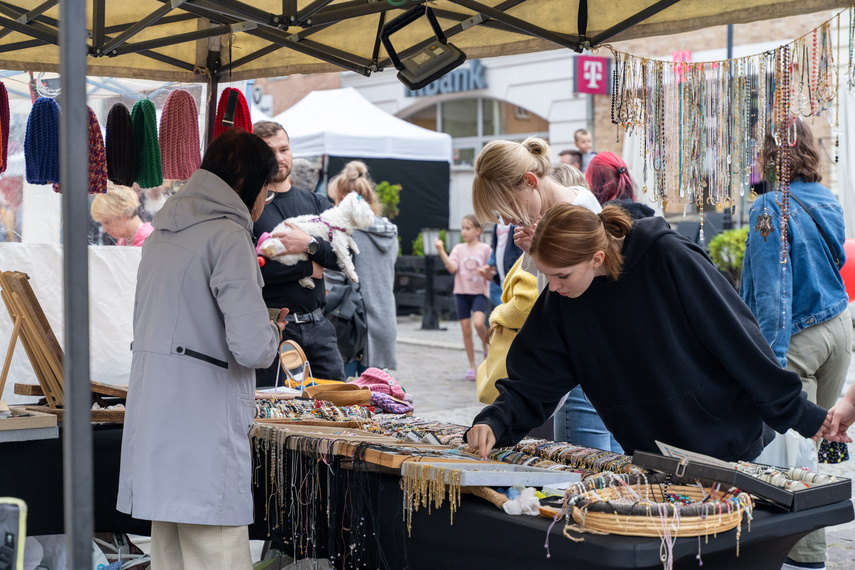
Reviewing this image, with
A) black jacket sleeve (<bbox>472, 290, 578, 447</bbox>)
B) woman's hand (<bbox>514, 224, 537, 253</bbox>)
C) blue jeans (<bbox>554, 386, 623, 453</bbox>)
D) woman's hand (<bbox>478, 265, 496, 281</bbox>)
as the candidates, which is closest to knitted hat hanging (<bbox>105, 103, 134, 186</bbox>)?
woman's hand (<bbox>514, 224, 537, 253</bbox>)

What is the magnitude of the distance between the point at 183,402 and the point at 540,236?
1086mm

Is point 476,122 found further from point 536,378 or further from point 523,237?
point 536,378

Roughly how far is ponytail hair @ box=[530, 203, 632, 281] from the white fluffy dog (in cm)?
174

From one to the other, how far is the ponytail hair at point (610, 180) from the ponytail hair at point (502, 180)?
2.75 ft

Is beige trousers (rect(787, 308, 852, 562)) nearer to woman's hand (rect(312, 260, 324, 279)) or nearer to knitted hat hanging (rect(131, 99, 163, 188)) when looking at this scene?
woman's hand (rect(312, 260, 324, 279))

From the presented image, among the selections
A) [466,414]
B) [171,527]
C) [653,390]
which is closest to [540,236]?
[653,390]

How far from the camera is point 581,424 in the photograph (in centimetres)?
350

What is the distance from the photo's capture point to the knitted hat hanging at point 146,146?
13.4ft

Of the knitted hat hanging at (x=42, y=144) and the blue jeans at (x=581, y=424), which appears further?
the knitted hat hanging at (x=42, y=144)

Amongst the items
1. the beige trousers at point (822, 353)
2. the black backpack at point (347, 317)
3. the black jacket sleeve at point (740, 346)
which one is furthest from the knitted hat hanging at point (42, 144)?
the beige trousers at point (822, 353)

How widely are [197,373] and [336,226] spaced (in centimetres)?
173

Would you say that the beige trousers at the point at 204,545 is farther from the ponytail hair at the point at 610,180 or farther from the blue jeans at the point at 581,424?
the ponytail hair at the point at 610,180

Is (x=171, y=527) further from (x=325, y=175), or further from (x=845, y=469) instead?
(x=325, y=175)

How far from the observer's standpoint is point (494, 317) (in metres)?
3.35
